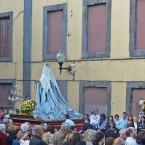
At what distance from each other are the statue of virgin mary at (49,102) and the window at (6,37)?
9.61m

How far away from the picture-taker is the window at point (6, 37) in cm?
3158

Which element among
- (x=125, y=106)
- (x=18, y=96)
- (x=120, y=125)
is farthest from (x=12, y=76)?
(x=120, y=125)

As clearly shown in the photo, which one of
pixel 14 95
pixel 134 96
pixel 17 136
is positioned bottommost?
pixel 14 95

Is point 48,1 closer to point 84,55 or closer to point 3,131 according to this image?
point 84,55

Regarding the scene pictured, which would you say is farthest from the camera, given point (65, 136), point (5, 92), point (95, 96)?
point (5, 92)

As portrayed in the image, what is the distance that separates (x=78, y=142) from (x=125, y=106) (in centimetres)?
1385

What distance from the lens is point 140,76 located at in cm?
2370

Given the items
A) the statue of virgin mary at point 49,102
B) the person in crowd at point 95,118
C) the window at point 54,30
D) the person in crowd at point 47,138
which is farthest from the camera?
the window at point 54,30

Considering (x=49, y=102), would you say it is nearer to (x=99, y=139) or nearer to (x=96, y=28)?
(x=96, y=28)

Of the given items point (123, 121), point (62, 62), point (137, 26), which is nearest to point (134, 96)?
point (123, 121)

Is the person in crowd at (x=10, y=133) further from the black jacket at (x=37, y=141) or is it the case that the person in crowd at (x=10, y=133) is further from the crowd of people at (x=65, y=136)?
the black jacket at (x=37, y=141)

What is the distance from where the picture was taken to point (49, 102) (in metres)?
21.6

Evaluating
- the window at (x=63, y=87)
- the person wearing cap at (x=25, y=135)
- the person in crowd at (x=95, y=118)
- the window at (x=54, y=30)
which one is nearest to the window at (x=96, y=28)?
the window at (x=54, y=30)

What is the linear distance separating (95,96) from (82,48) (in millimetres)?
2340
